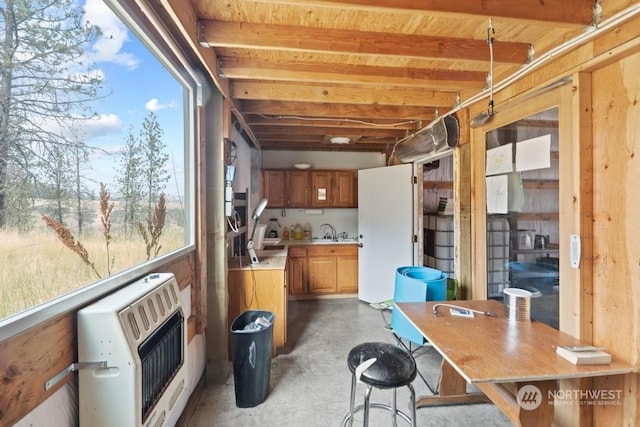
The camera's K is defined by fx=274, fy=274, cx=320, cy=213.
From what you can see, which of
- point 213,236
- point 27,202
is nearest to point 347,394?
point 213,236

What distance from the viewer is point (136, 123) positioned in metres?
1.43

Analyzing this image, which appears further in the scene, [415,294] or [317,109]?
[317,109]

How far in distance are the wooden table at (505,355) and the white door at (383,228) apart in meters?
1.95

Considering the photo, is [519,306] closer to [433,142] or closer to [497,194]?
[497,194]

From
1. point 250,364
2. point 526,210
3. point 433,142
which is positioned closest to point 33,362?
point 250,364

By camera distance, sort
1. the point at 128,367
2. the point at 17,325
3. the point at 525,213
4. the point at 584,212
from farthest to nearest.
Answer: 1. the point at 525,213
2. the point at 584,212
3. the point at 128,367
4. the point at 17,325

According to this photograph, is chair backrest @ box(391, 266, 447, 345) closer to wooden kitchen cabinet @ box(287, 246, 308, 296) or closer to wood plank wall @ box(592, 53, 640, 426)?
wood plank wall @ box(592, 53, 640, 426)

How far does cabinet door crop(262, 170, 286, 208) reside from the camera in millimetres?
4359

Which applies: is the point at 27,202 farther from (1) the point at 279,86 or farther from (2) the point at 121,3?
(1) the point at 279,86

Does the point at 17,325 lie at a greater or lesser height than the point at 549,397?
greater

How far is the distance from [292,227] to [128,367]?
146 inches

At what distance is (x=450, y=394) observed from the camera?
1977mm

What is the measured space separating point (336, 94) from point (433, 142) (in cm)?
115

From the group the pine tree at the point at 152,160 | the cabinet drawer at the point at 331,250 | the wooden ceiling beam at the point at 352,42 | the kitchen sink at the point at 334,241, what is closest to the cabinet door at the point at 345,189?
the kitchen sink at the point at 334,241
